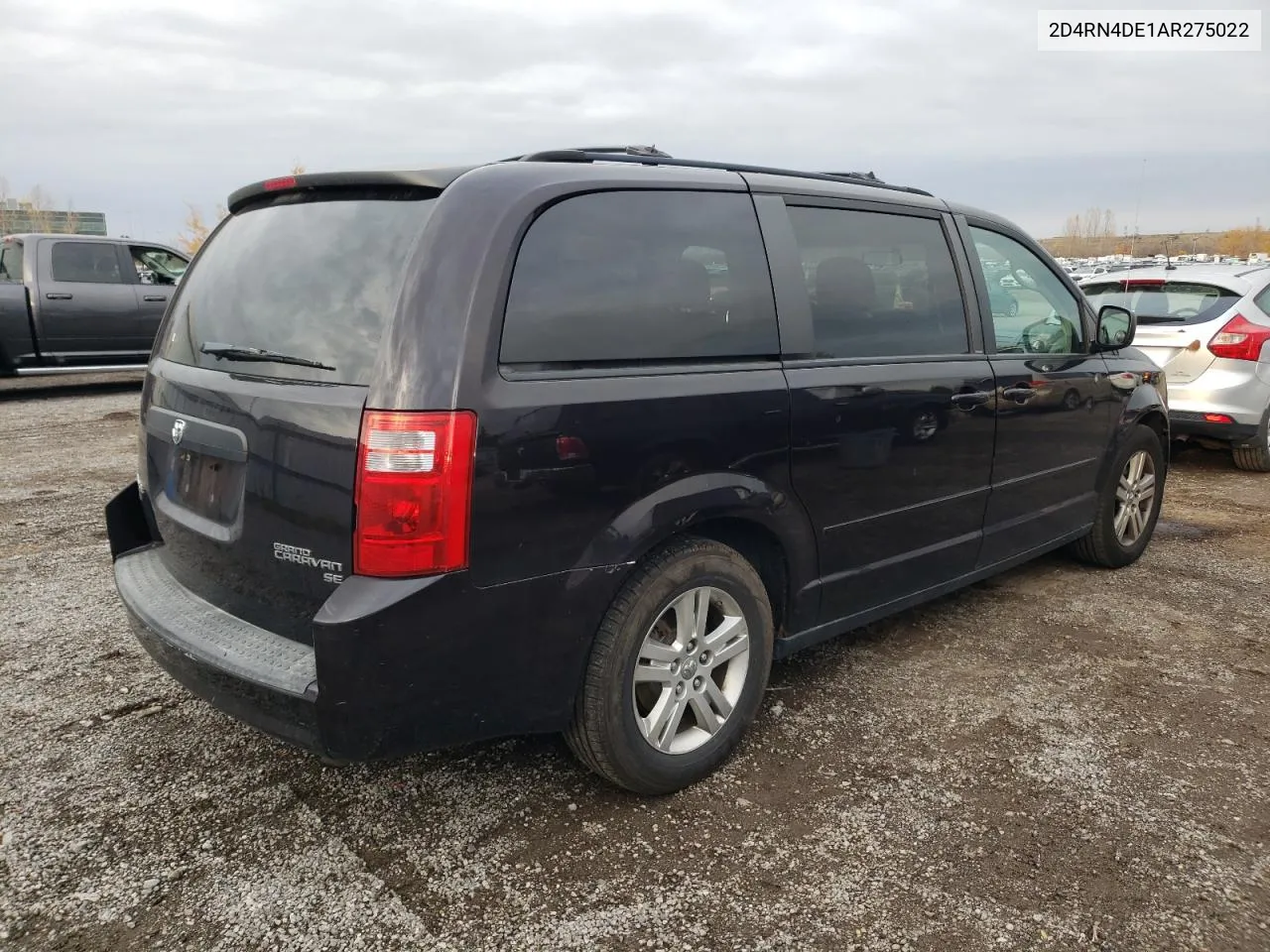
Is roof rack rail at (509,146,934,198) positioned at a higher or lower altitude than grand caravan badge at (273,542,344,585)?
higher

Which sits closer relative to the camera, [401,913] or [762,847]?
[401,913]

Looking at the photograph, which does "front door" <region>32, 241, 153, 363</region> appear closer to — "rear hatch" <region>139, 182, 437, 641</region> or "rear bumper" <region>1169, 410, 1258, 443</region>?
"rear hatch" <region>139, 182, 437, 641</region>

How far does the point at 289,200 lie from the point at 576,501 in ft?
4.15

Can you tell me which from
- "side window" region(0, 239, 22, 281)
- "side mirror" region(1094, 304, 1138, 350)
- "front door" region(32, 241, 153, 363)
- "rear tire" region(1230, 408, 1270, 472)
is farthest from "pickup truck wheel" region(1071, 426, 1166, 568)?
"side window" region(0, 239, 22, 281)

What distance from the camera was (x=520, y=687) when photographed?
7.68 feet

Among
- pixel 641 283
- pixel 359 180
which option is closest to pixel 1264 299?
pixel 641 283

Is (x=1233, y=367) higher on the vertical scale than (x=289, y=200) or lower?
lower

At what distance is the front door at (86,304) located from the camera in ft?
35.4

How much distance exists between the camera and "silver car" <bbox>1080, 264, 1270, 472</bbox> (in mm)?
6934

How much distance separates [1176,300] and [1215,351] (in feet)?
1.97

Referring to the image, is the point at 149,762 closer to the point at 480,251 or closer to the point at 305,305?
the point at 305,305

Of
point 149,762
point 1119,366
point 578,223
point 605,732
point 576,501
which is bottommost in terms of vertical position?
point 149,762

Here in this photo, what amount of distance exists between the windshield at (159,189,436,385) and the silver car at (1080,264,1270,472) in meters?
6.06

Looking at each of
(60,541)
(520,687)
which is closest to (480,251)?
(520,687)
